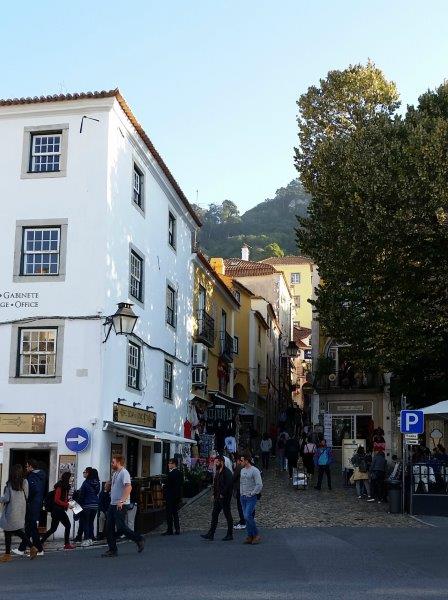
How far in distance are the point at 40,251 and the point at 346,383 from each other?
26030mm

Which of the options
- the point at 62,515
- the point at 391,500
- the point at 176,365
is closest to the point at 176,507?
the point at 62,515

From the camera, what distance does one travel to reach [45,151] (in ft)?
68.3

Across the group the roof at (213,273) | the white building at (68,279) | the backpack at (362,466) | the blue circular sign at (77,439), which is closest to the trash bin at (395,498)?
the backpack at (362,466)

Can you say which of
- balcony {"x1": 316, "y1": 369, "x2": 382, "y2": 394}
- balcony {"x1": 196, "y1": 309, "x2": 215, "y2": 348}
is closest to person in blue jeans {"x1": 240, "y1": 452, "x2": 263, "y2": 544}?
balcony {"x1": 196, "y1": 309, "x2": 215, "y2": 348}

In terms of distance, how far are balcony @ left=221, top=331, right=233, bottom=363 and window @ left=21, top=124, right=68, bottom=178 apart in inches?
638

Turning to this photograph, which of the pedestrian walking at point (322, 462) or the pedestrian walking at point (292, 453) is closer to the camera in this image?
the pedestrian walking at point (322, 462)

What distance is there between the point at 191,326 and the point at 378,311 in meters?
8.37

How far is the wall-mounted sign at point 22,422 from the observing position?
1927cm

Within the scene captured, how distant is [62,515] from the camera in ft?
50.3

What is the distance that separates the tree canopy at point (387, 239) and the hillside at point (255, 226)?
55.5m

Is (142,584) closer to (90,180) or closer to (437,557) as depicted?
(437,557)

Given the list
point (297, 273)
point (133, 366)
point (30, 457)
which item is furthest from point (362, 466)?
point (297, 273)

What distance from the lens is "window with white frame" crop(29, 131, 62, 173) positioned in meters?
20.7

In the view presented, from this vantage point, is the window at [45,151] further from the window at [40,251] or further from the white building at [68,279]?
the window at [40,251]
